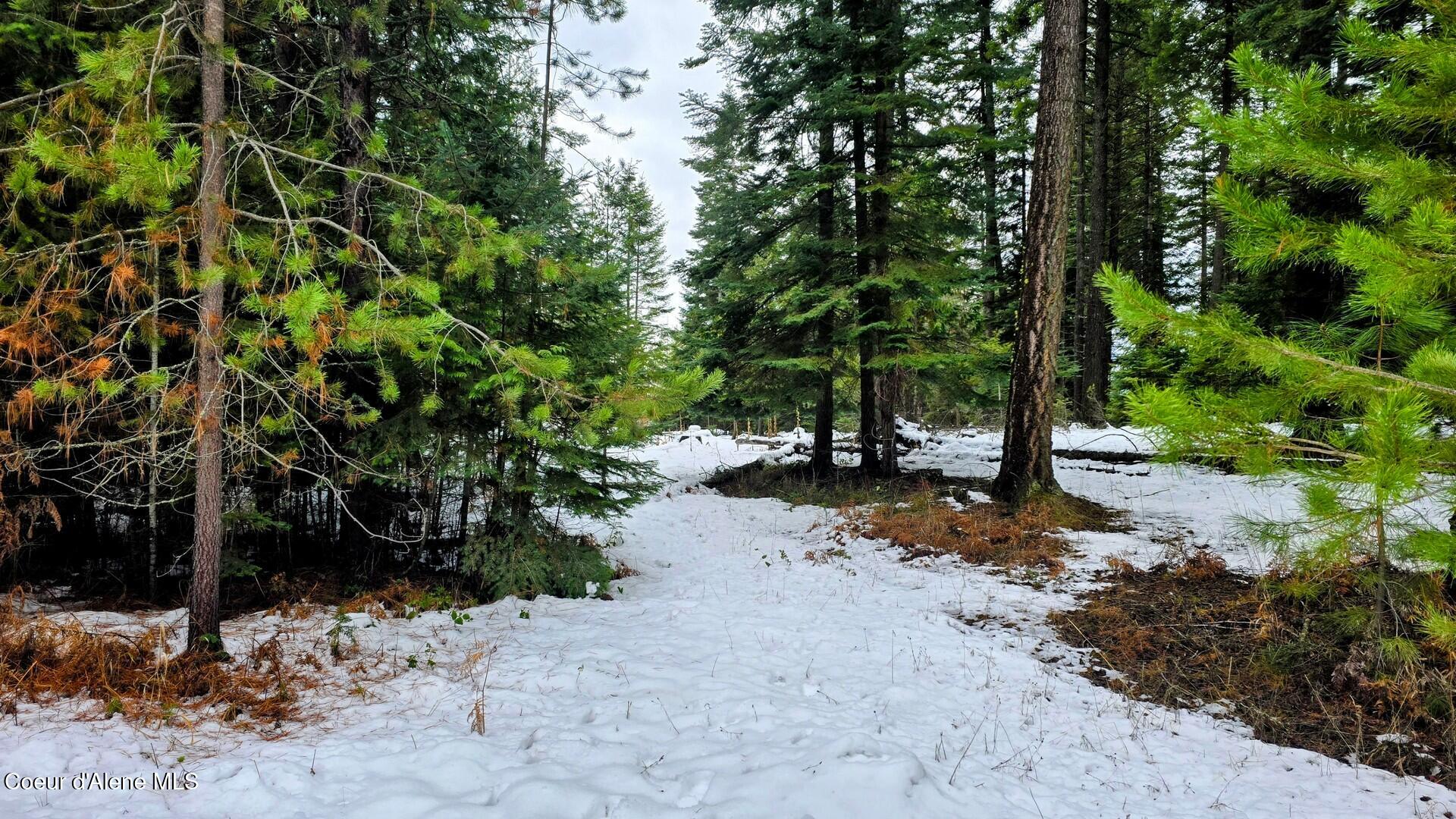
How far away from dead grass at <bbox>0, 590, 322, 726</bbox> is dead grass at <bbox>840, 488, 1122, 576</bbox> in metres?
6.43

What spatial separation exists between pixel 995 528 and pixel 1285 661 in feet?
11.8

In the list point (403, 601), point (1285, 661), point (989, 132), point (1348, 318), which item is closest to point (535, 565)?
point (403, 601)

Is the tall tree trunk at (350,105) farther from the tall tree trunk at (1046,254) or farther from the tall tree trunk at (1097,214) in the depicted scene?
the tall tree trunk at (1097,214)

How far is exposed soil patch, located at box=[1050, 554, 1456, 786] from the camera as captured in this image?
322 centimetres

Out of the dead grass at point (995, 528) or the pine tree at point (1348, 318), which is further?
the dead grass at point (995, 528)

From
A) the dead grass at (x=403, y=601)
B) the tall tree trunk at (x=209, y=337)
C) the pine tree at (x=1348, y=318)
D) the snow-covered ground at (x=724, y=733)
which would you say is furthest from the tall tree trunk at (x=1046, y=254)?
the tall tree trunk at (x=209, y=337)

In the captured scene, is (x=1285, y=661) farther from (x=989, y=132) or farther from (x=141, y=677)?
(x=989, y=132)

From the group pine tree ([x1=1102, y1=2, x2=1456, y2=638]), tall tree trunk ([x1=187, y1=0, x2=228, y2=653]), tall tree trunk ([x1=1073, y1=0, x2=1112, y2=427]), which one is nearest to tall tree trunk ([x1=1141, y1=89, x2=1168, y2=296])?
tall tree trunk ([x1=1073, y1=0, x2=1112, y2=427])

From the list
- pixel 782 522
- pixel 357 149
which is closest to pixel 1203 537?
pixel 782 522

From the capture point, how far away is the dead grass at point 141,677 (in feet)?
11.3

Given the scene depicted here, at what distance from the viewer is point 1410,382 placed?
2.74 meters

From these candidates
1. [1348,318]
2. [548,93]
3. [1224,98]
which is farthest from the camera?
[1224,98]

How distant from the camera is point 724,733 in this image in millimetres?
3574

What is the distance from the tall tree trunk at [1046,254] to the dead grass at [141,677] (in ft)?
27.4
